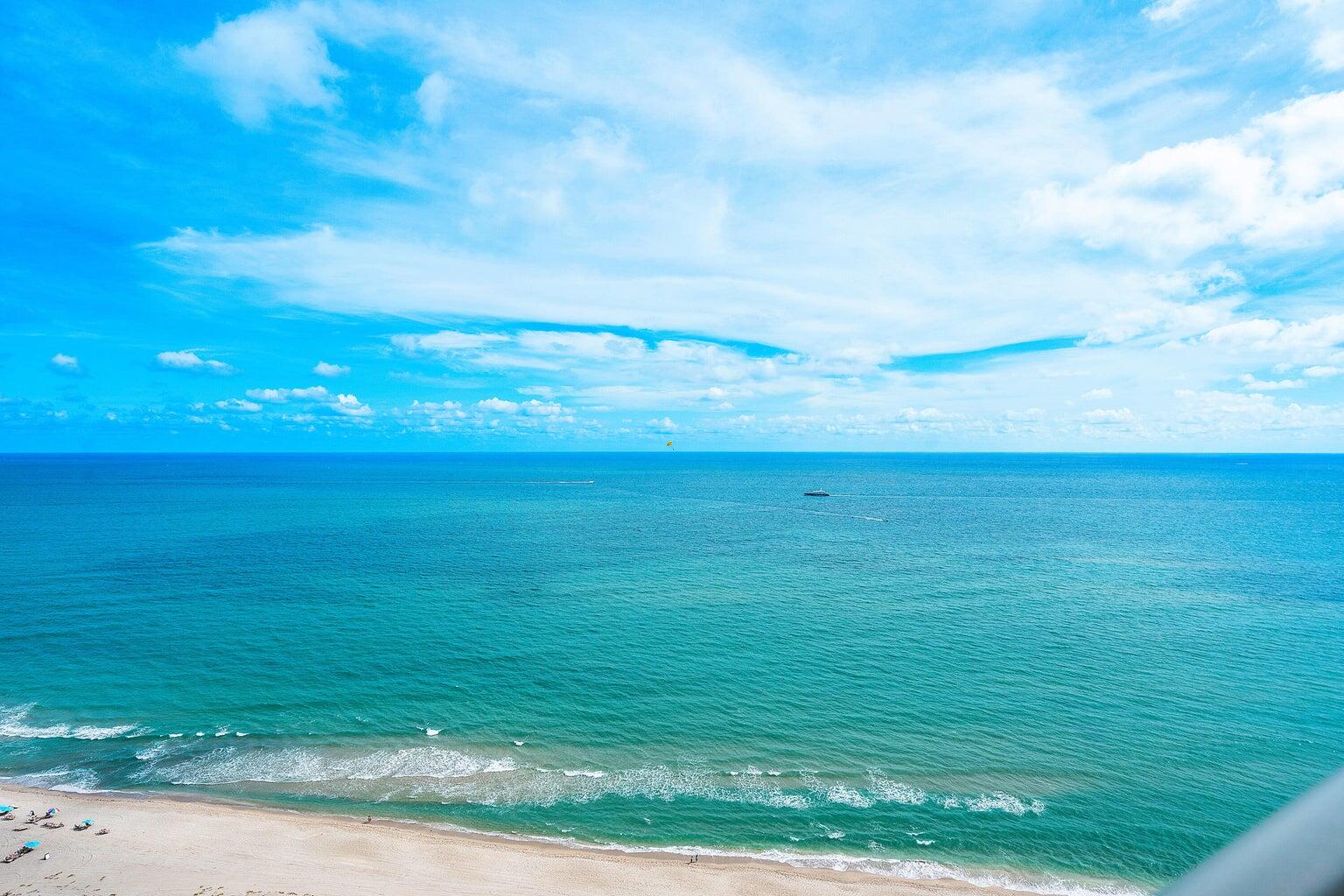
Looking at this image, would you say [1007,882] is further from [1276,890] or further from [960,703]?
[1276,890]

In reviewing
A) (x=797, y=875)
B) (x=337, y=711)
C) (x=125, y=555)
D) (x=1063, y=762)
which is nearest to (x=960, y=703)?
(x=1063, y=762)

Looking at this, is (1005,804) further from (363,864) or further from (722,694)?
(363,864)

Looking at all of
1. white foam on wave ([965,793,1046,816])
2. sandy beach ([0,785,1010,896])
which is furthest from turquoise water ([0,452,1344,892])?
sandy beach ([0,785,1010,896])

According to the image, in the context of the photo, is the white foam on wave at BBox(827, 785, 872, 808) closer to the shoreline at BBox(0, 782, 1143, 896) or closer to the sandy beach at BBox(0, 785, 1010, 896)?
the shoreline at BBox(0, 782, 1143, 896)

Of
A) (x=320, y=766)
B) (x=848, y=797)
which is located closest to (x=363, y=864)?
(x=320, y=766)

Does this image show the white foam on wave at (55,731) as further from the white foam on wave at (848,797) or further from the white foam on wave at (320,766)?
the white foam on wave at (848,797)

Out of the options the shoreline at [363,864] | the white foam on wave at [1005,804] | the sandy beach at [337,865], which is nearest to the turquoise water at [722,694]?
the white foam on wave at [1005,804]
